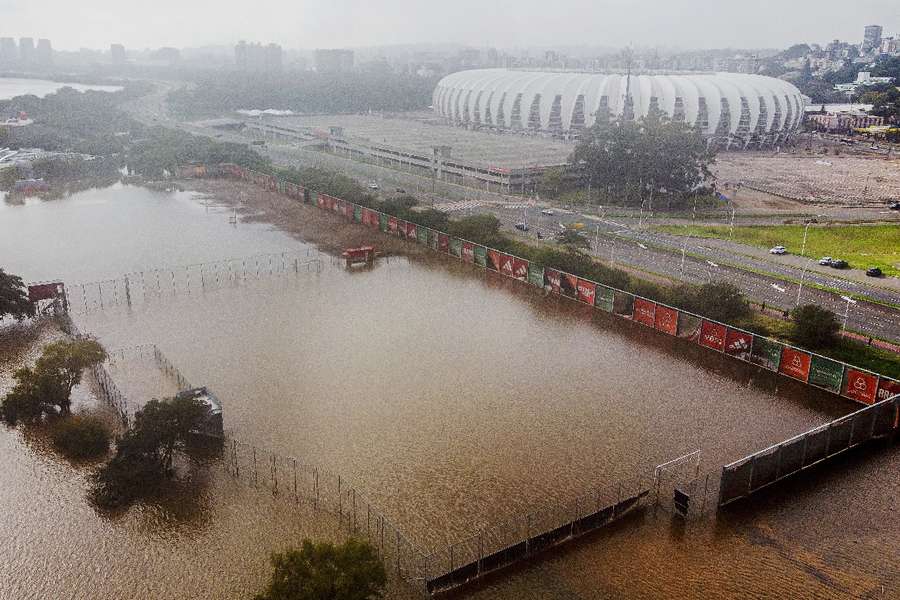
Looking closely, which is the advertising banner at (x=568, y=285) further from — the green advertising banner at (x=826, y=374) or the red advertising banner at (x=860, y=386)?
the red advertising banner at (x=860, y=386)

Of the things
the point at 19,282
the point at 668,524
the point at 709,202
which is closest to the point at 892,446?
the point at 668,524

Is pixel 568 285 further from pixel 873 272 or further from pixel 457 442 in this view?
pixel 873 272

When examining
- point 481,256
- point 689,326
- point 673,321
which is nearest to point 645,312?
point 673,321

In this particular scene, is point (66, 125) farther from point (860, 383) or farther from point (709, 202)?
point (860, 383)

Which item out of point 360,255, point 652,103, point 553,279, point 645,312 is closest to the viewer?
point 645,312

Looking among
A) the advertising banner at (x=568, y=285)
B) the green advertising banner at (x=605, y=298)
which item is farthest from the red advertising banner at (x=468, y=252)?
the green advertising banner at (x=605, y=298)

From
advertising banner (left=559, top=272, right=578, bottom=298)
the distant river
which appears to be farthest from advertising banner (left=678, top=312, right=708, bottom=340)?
the distant river
